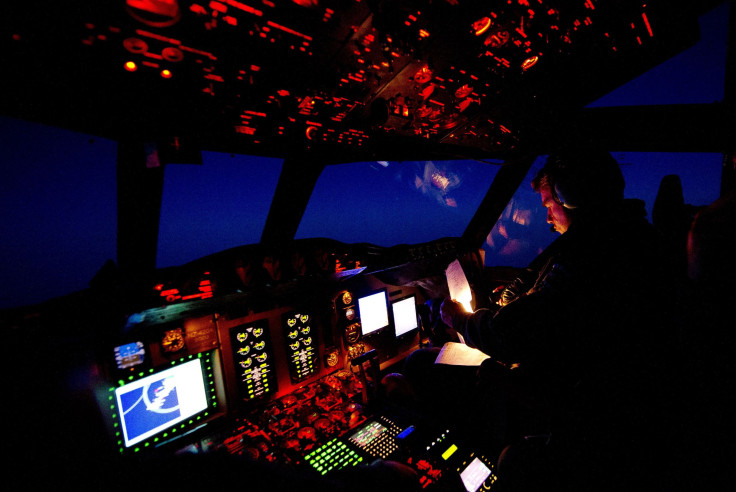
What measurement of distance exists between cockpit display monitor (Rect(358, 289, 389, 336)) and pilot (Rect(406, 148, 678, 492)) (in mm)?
1299

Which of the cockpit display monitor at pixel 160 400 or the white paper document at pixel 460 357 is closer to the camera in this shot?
the cockpit display monitor at pixel 160 400

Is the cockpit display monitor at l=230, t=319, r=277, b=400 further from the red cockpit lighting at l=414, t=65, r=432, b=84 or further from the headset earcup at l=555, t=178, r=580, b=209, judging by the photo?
the headset earcup at l=555, t=178, r=580, b=209

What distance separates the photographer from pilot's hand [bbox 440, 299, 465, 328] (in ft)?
4.86

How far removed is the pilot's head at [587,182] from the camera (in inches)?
43.1

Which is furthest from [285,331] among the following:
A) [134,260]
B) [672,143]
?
[672,143]

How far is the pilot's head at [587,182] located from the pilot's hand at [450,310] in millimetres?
679

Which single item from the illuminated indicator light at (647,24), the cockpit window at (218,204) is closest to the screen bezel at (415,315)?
the cockpit window at (218,204)

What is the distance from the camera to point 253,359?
1737 millimetres

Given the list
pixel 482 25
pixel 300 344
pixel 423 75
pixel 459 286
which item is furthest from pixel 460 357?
pixel 482 25

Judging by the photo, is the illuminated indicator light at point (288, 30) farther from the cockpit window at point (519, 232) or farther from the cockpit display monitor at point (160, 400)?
the cockpit window at point (519, 232)

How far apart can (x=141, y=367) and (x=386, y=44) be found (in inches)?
70.9

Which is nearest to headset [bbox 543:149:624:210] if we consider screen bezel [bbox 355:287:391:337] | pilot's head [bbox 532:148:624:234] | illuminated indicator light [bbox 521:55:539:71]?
pilot's head [bbox 532:148:624:234]

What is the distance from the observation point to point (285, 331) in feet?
6.23

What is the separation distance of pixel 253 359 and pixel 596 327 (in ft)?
5.67
